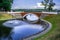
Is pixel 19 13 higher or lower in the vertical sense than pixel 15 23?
higher

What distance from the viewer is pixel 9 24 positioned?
6.60 ft

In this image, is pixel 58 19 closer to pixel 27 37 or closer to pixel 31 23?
pixel 31 23

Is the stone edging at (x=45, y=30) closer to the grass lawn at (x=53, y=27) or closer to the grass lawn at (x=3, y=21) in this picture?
the grass lawn at (x=53, y=27)

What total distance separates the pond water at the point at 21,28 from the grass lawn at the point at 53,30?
0.13m

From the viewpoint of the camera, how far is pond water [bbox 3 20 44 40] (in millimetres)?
1963

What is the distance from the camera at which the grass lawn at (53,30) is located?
1921 millimetres

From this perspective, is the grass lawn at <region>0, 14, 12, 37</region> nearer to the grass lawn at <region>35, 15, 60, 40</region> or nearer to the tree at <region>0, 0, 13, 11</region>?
the tree at <region>0, 0, 13, 11</region>

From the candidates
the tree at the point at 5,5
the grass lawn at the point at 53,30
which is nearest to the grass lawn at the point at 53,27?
the grass lawn at the point at 53,30

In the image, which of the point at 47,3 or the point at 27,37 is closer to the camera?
the point at 27,37

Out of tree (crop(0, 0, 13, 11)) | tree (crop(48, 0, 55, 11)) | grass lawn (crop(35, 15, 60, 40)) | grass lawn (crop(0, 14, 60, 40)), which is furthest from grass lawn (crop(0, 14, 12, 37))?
tree (crop(48, 0, 55, 11))

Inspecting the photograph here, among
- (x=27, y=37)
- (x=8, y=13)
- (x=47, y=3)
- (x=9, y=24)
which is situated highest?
(x=47, y=3)

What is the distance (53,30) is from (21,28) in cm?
47

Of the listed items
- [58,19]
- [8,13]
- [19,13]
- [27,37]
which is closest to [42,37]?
[27,37]

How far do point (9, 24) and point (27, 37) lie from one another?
337 mm
